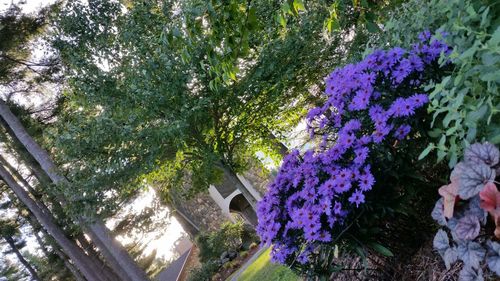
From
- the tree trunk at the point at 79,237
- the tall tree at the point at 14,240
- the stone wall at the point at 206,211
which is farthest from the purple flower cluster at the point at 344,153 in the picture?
the stone wall at the point at 206,211

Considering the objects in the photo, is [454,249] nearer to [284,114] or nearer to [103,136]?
[103,136]

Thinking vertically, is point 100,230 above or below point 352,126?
above

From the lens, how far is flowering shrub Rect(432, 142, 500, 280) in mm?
1717

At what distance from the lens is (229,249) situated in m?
17.3

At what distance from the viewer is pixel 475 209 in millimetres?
1836

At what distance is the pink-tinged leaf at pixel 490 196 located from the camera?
5.47 feet

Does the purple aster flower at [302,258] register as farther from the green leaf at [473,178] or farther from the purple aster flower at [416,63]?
the purple aster flower at [416,63]

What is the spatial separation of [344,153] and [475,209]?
872 millimetres

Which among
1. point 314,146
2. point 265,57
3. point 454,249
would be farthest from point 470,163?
point 265,57

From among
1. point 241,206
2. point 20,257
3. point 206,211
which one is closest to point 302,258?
point 241,206

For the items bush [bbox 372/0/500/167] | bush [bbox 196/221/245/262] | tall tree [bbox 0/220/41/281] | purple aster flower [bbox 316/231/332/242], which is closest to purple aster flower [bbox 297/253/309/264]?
purple aster flower [bbox 316/231/332/242]

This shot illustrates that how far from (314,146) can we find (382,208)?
83 centimetres

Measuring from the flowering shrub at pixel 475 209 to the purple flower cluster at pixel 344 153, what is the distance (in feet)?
1.74

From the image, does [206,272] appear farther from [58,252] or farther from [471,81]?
[471,81]
